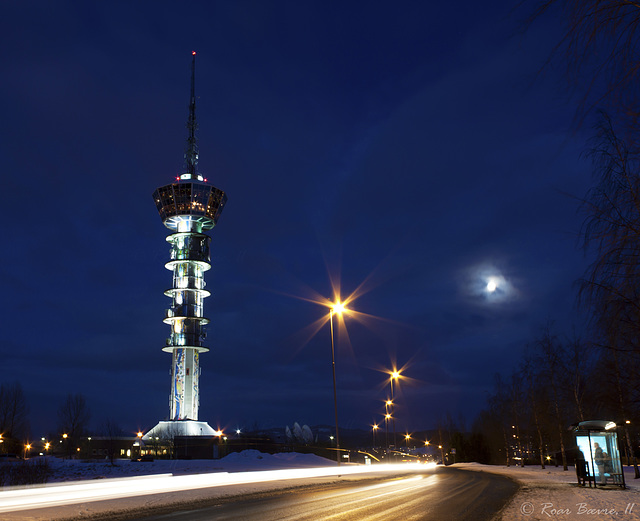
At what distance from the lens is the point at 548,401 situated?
4912cm

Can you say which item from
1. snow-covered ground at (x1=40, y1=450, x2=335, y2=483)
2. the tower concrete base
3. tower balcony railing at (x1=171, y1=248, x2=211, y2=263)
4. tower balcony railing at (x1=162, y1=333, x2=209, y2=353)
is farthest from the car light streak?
tower balcony railing at (x1=171, y1=248, x2=211, y2=263)

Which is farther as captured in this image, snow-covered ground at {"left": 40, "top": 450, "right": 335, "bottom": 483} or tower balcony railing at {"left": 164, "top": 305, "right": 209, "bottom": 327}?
tower balcony railing at {"left": 164, "top": 305, "right": 209, "bottom": 327}

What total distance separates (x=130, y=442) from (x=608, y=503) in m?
106

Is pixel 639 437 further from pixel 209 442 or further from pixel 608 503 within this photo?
pixel 209 442

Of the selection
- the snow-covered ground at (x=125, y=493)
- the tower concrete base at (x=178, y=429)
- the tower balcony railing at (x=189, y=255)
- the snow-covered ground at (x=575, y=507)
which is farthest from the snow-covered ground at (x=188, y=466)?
the snow-covered ground at (x=575, y=507)

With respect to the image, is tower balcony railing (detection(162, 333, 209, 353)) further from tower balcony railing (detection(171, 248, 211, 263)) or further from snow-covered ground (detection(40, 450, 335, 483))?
snow-covered ground (detection(40, 450, 335, 483))

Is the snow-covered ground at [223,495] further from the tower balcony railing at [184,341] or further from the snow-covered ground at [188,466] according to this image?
the tower balcony railing at [184,341]

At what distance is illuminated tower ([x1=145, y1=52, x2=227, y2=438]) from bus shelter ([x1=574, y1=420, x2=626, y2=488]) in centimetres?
7941

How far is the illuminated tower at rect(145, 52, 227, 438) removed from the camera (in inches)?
3831

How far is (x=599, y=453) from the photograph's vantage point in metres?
24.1

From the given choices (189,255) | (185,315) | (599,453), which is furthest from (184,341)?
(599,453)

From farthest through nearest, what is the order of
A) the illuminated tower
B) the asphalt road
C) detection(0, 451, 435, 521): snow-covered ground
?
the illuminated tower < detection(0, 451, 435, 521): snow-covered ground < the asphalt road

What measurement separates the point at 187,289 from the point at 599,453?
83643 millimetres

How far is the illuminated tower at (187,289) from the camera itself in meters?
97.3
